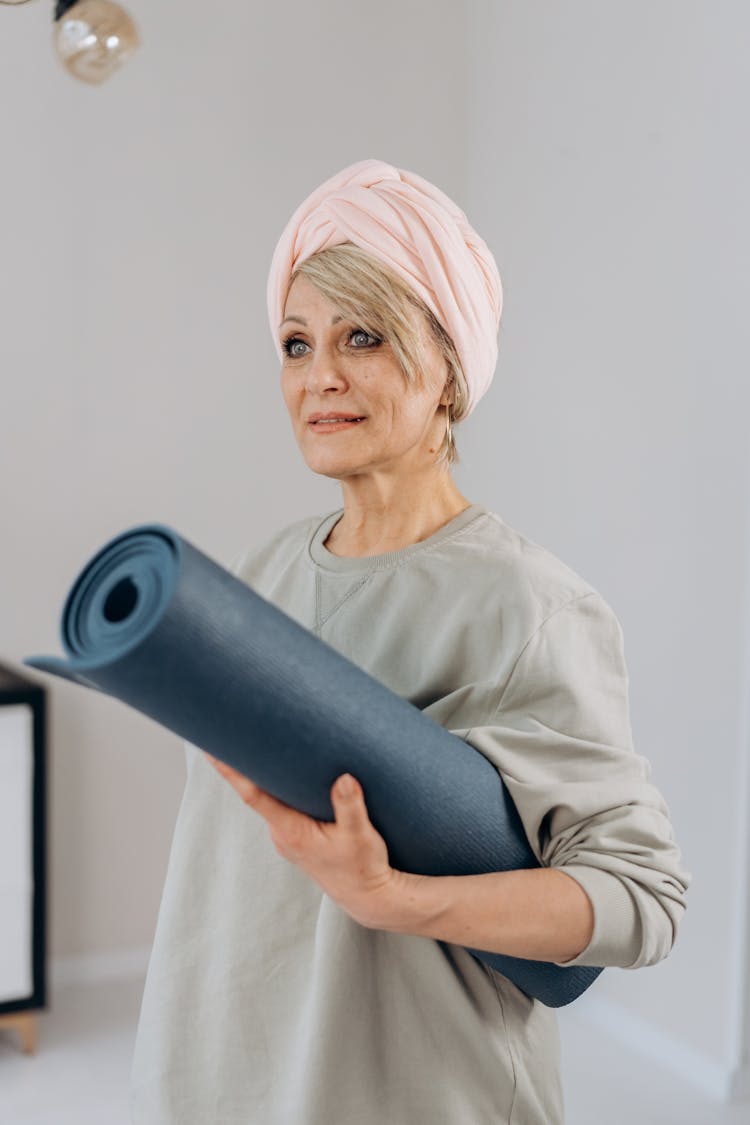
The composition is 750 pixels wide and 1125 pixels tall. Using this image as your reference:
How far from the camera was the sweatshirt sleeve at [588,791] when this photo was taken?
85 cm

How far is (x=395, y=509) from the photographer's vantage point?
3.47 feet

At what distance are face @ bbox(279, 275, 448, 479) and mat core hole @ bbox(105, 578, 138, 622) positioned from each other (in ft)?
0.90

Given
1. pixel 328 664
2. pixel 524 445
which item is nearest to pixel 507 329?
pixel 524 445

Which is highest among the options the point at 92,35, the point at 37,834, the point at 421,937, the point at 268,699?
the point at 92,35

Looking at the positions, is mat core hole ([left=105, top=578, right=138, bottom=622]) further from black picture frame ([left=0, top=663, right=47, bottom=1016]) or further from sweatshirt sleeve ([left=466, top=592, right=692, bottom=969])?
black picture frame ([left=0, top=663, right=47, bottom=1016])

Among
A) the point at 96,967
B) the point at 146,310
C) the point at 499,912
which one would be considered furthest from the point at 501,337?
the point at 499,912

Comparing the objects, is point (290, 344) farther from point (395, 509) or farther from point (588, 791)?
point (588, 791)

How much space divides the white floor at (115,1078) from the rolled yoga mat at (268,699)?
1.81 metres

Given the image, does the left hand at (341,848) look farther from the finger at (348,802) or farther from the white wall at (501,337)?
the white wall at (501,337)

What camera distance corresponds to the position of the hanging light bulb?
2.04m

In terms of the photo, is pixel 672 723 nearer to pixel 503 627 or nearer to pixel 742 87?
pixel 742 87

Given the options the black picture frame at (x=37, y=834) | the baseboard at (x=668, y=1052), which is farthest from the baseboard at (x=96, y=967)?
the baseboard at (x=668, y=1052)

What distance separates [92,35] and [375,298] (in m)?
1.34

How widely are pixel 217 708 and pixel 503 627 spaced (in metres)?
0.28
